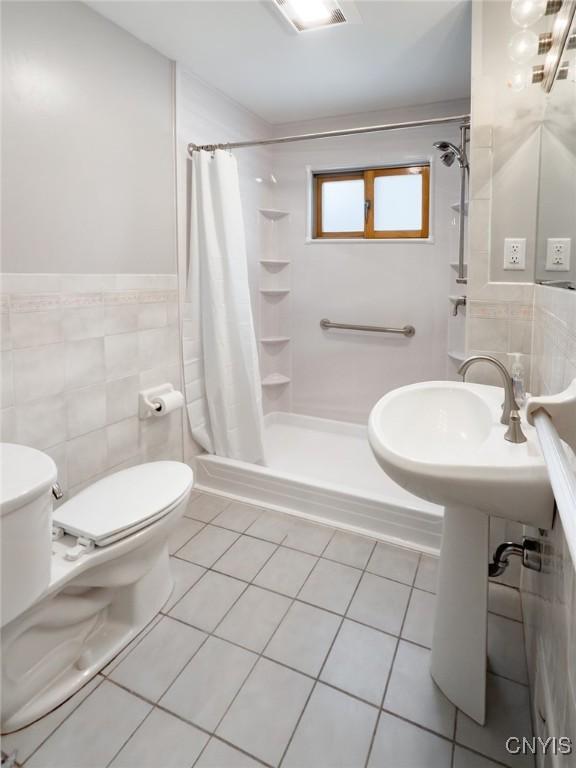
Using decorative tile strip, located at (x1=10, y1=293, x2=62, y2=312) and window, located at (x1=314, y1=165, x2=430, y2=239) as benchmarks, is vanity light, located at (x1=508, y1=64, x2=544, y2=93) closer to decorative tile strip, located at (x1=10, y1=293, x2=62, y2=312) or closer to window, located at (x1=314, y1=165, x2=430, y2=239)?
window, located at (x1=314, y1=165, x2=430, y2=239)

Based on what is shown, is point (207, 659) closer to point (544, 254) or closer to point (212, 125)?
point (544, 254)

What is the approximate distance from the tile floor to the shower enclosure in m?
0.66

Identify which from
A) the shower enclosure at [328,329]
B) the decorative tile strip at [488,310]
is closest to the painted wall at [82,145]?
the shower enclosure at [328,329]

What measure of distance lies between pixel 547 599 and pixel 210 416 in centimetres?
185

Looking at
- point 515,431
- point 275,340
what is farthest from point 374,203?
point 515,431

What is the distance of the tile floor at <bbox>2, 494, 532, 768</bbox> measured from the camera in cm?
116

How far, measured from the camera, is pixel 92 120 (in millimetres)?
1799

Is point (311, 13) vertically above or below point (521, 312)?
above

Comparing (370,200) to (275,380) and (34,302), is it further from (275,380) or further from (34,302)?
(34,302)

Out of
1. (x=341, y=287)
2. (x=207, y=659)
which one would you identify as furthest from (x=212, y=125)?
(x=207, y=659)

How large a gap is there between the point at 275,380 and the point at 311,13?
2.12 metres

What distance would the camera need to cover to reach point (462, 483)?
3.03 ft

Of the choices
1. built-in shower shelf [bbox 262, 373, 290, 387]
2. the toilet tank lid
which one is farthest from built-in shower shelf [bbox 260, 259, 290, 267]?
the toilet tank lid

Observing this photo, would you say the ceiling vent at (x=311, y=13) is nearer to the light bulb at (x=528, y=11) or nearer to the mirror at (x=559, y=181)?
the light bulb at (x=528, y=11)
